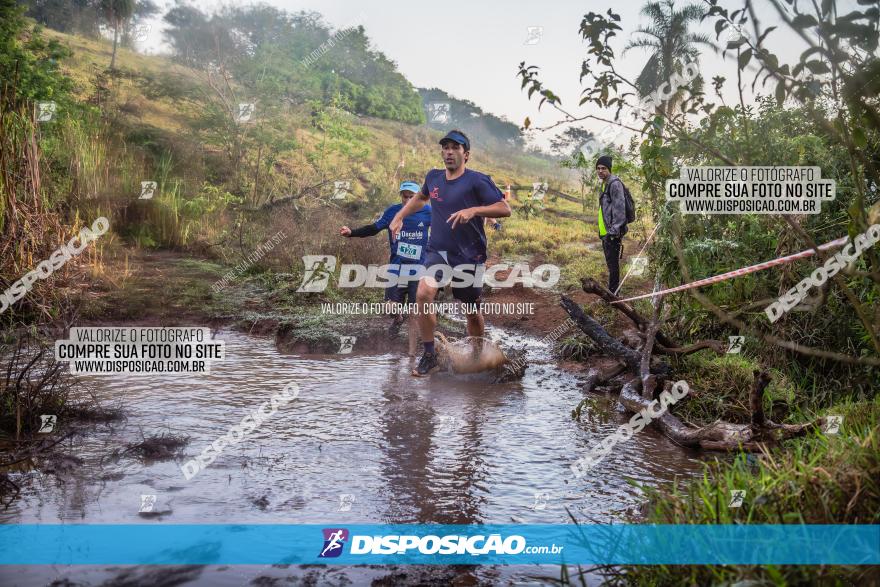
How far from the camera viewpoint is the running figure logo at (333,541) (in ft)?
11.8

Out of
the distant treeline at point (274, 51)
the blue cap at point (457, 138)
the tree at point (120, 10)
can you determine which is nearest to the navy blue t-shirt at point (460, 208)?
the blue cap at point (457, 138)

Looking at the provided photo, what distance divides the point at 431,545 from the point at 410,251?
542cm

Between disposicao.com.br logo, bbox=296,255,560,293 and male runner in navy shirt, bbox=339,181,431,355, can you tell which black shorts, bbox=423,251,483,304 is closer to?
disposicao.com.br logo, bbox=296,255,560,293

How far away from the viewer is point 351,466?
483cm

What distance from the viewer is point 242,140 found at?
793 inches

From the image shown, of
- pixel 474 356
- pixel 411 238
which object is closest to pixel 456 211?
pixel 474 356

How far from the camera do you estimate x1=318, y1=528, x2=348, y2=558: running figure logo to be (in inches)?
141

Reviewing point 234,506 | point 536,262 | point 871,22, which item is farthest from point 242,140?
point 871,22

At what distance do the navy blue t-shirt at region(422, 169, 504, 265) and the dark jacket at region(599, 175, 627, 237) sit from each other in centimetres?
399

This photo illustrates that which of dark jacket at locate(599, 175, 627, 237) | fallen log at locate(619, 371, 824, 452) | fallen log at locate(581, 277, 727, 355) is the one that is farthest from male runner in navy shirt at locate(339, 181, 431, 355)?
dark jacket at locate(599, 175, 627, 237)

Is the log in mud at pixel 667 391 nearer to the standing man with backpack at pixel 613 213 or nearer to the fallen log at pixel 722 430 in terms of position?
the fallen log at pixel 722 430

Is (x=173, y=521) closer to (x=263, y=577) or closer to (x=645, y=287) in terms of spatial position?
(x=263, y=577)

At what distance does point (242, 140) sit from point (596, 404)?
1609 centimetres

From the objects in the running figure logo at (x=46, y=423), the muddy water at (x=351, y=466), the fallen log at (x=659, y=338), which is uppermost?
the fallen log at (x=659, y=338)
